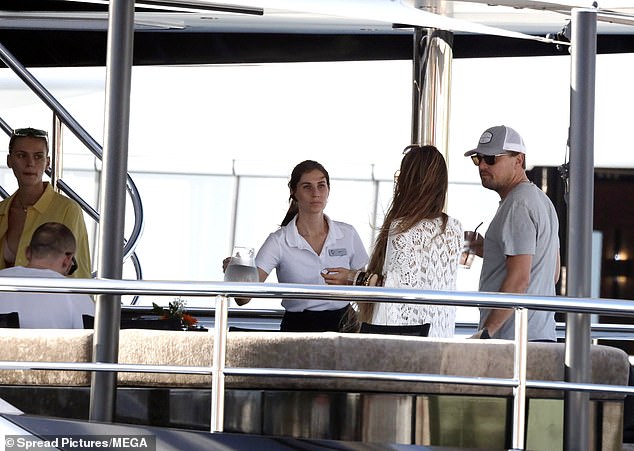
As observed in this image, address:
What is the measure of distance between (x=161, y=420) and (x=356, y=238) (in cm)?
165

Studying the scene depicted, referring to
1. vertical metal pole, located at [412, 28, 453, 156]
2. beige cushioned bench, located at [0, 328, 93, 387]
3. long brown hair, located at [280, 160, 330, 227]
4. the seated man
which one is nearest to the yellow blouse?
the seated man

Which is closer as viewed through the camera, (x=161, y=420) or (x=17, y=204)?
(x=161, y=420)

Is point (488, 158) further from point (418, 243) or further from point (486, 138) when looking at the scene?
point (418, 243)

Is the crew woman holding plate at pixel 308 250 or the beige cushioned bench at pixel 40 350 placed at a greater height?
the crew woman holding plate at pixel 308 250

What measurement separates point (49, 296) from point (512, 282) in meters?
1.50

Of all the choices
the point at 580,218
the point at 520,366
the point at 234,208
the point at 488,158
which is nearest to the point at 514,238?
the point at 488,158

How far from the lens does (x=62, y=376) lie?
3115 mm

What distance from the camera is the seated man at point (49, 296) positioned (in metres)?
3.68

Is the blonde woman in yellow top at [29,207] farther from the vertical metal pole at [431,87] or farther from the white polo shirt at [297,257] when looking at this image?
the vertical metal pole at [431,87]

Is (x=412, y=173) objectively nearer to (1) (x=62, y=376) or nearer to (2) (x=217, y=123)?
(1) (x=62, y=376)

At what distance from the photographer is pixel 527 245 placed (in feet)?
11.9

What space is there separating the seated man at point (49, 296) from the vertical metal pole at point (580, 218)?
1577 mm

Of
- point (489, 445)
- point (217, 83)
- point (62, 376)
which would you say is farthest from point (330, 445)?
point (217, 83)

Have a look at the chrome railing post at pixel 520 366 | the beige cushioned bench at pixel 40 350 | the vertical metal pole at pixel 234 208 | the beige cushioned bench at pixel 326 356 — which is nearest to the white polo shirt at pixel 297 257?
the beige cushioned bench at pixel 326 356
